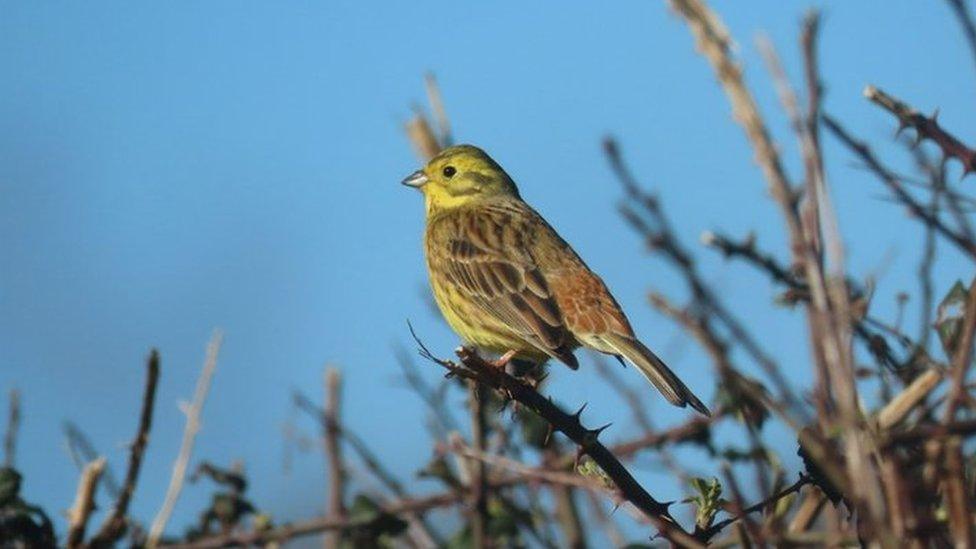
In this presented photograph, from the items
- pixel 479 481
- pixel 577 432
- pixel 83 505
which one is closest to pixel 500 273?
pixel 479 481

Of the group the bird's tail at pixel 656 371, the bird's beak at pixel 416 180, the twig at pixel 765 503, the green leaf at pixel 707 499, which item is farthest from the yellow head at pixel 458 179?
the twig at pixel 765 503

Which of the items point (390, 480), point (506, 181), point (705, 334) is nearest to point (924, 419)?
point (705, 334)

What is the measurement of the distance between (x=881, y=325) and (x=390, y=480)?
170 cm

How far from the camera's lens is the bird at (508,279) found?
16.1ft

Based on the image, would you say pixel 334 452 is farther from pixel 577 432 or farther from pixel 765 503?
pixel 765 503

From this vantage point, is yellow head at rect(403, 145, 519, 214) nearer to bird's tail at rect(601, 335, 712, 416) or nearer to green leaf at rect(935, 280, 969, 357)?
bird's tail at rect(601, 335, 712, 416)

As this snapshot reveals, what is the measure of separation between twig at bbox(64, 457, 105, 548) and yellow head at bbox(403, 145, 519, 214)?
8.05ft

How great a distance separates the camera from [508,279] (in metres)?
5.35

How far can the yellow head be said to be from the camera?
600cm

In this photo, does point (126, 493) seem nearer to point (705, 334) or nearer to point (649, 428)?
point (649, 428)

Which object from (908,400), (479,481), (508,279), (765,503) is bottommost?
(765,503)

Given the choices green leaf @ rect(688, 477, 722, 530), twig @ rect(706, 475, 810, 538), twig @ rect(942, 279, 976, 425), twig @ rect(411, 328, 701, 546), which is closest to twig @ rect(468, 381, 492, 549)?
twig @ rect(411, 328, 701, 546)

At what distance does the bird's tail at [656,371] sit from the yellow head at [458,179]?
1.25 meters

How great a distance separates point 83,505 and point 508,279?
6.35 feet
